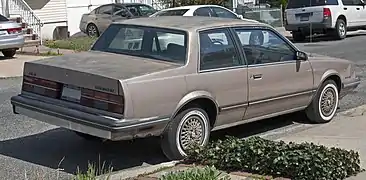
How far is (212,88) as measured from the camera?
7691mm

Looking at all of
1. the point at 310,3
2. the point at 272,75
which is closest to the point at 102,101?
the point at 272,75

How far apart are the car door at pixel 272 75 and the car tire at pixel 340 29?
54.2 feet

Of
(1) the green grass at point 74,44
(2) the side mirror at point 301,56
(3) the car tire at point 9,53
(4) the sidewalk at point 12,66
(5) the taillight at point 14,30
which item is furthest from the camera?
(1) the green grass at point 74,44

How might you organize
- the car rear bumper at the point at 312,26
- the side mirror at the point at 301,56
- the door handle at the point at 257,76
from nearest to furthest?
the door handle at the point at 257,76 < the side mirror at the point at 301,56 < the car rear bumper at the point at 312,26

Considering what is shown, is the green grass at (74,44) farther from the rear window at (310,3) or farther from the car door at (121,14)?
the rear window at (310,3)

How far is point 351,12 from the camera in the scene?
84.7ft

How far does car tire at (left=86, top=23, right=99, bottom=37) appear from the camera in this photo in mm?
26469

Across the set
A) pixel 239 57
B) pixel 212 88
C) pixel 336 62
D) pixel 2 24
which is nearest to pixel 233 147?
pixel 212 88

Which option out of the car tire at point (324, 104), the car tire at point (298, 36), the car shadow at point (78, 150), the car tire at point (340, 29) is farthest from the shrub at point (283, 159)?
the car tire at point (298, 36)

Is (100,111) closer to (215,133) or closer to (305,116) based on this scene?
(215,133)

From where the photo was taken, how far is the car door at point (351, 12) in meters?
25.6

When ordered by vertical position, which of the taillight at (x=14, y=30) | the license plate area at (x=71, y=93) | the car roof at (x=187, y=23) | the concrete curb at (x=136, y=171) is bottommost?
the concrete curb at (x=136, y=171)

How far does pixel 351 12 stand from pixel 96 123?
2043 cm

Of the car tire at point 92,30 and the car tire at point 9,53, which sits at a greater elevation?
the car tire at point 92,30
